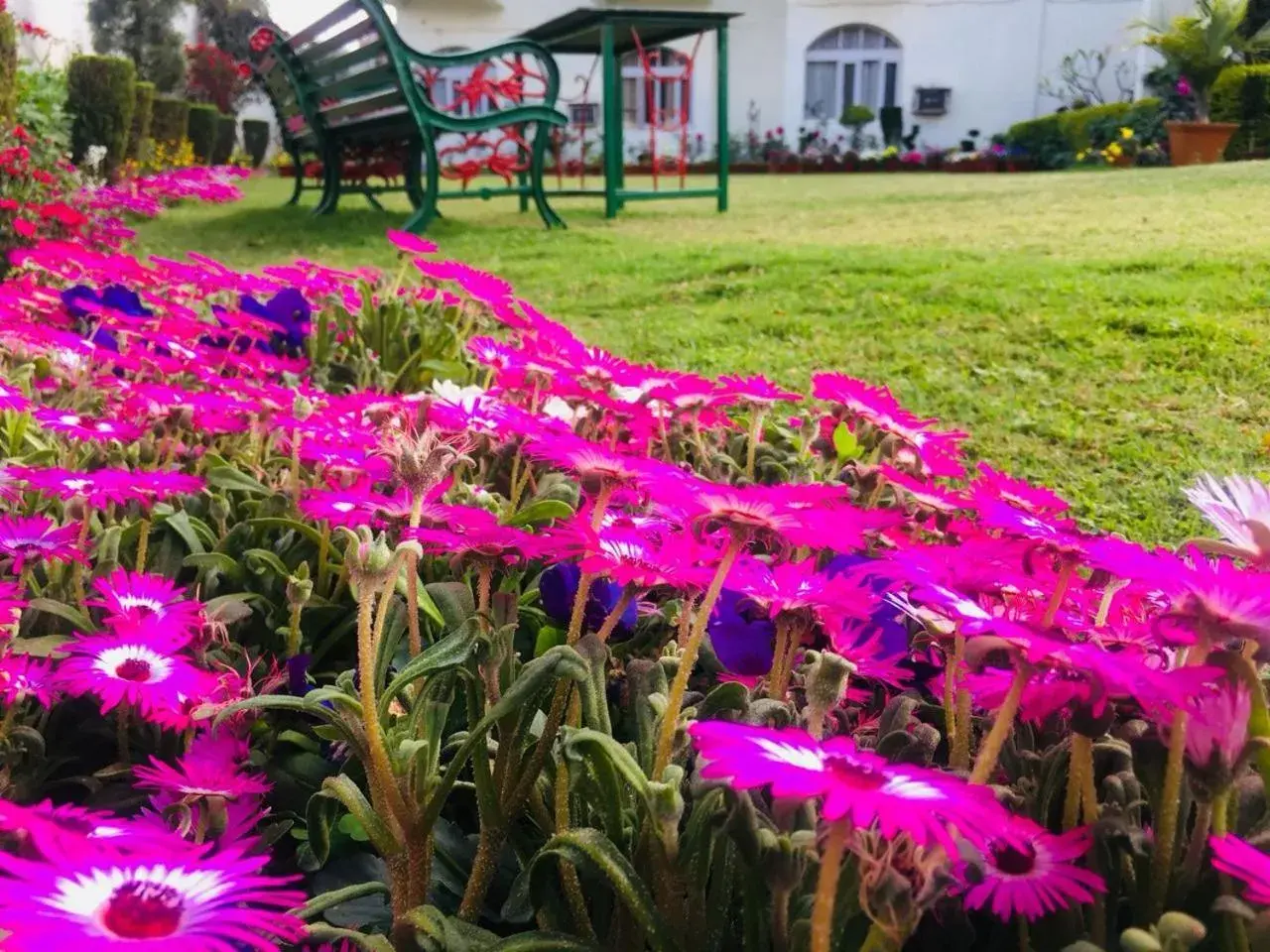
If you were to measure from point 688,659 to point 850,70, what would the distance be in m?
23.4

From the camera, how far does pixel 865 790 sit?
1.60ft

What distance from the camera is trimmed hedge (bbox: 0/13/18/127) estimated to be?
18.5 ft

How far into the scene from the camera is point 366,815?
765 mm

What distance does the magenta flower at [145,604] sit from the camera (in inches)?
39.6

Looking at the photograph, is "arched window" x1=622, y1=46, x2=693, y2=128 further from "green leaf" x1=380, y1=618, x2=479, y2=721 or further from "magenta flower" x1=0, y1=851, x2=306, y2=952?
"magenta flower" x1=0, y1=851, x2=306, y2=952

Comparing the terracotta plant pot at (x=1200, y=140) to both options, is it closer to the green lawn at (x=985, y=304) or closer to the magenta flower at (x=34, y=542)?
the green lawn at (x=985, y=304)

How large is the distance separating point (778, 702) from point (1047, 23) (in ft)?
77.1

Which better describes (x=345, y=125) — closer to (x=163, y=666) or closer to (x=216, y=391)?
(x=216, y=391)

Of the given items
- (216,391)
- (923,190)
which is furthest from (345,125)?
(216,391)

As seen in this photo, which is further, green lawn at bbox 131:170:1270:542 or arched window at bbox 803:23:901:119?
arched window at bbox 803:23:901:119

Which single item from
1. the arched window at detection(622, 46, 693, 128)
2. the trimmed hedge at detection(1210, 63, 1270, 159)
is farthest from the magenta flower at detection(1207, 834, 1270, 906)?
the arched window at detection(622, 46, 693, 128)

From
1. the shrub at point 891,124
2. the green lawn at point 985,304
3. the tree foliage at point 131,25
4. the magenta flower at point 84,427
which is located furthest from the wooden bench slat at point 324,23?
the tree foliage at point 131,25

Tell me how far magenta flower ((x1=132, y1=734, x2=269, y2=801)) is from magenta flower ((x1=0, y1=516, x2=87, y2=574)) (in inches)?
11.6

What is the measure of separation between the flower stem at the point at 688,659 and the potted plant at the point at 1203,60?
15.5 m
